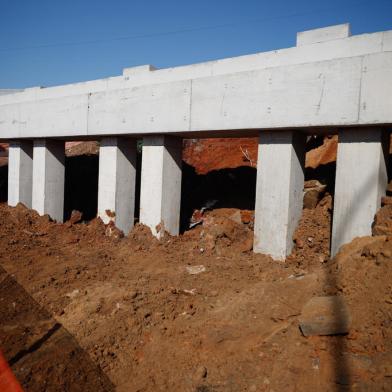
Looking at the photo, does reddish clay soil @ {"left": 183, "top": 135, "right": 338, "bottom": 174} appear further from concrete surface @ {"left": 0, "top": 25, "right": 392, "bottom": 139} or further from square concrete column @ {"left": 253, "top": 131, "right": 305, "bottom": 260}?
square concrete column @ {"left": 253, "top": 131, "right": 305, "bottom": 260}

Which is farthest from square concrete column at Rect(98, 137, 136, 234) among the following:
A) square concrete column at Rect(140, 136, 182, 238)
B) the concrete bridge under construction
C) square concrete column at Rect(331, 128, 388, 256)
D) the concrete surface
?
square concrete column at Rect(331, 128, 388, 256)

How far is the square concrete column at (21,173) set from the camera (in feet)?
37.0

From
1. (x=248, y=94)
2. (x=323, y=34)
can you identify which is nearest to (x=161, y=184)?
(x=248, y=94)

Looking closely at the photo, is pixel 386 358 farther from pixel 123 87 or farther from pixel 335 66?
pixel 123 87

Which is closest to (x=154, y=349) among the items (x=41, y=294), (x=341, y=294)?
(x=341, y=294)

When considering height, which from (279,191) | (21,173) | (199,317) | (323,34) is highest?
(323,34)

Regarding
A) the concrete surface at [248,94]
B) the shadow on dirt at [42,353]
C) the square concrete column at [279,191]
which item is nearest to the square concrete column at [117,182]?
the concrete surface at [248,94]

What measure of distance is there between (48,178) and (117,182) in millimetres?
2843

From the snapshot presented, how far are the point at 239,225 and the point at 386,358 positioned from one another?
4.92 meters

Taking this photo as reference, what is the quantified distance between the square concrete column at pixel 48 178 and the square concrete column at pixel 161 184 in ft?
11.6

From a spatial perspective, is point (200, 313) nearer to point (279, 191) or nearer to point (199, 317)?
point (199, 317)

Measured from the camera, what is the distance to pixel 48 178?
10375 mm

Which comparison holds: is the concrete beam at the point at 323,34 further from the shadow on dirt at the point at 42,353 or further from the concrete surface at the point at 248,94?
the shadow on dirt at the point at 42,353

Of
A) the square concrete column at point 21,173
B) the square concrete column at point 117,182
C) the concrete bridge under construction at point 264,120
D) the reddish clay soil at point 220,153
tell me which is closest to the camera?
the concrete bridge under construction at point 264,120
